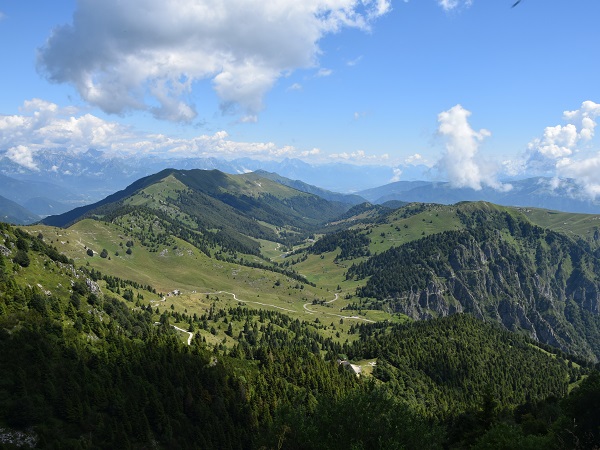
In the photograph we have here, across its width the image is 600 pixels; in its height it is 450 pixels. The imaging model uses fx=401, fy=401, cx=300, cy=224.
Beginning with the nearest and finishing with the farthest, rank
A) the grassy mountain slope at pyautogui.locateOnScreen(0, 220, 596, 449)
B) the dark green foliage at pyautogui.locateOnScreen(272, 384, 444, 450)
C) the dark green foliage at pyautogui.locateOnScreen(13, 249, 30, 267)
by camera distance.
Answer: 1. the dark green foliage at pyautogui.locateOnScreen(272, 384, 444, 450)
2. the grassy mountain slope at pyautogui.locateOnScreen(0, 220, 596, 449)
3. the dark green foliage at pyautogui.locateOnScreen(13, 249, 30, 267)

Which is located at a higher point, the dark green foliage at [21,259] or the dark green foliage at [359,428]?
the dark green foliage at [21,259]

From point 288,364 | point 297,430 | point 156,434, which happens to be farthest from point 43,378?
point 288,364

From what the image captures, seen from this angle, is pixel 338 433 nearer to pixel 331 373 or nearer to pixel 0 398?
pixel 0 398

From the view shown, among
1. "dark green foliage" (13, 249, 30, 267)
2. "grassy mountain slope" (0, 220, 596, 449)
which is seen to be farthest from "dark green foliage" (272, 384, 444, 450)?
"dark green foliage" (13, 249, 30, 267)

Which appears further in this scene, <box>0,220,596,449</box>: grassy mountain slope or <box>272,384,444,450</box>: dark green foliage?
<box>0,220,596,449</box>: grassy mountain slope

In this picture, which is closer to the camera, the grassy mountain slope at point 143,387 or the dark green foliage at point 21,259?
the grassy mountain slope at point 143,387

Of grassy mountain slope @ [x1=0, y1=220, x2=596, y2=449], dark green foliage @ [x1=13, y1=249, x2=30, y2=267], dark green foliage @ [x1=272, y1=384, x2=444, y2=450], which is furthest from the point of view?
dark green foliage @ [x1=13, y1=249, x2=30, y2=267]

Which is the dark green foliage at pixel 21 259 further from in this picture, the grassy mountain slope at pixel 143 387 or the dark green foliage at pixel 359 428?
the dark green foliage at pixel 359 428

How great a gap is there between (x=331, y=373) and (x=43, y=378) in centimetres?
9842

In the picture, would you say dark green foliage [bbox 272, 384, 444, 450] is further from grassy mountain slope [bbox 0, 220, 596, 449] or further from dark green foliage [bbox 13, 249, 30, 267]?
dark green foliage [bbox 13, 249, 30, 267]

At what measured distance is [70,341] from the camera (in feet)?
335

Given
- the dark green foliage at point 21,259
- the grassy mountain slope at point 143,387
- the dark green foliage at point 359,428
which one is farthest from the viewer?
the dark green foliage at point 21,259

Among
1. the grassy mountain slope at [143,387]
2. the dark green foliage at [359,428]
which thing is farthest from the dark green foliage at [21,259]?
the dark green foliage at [359,428]

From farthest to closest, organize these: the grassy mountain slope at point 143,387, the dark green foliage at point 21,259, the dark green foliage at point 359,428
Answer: the dark green foliage at point 21,259 < the grassy mountain slope at point 143,387 < the dark green foliage at point 359,428
